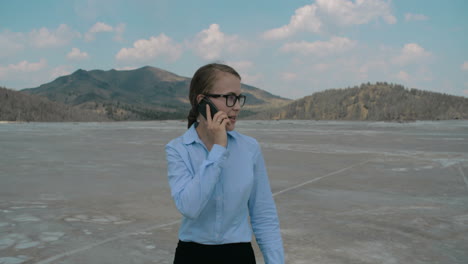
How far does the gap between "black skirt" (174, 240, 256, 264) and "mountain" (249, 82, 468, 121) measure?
325ft

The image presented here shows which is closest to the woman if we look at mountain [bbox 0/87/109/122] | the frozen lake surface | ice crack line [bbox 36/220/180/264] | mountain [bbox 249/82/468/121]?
the frozen lake surface

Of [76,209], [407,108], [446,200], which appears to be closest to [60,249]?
[76,209]

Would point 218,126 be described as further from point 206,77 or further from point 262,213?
point 262,213

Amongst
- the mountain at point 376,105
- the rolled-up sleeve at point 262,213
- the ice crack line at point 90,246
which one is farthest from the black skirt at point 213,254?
the mountain at point 376,105

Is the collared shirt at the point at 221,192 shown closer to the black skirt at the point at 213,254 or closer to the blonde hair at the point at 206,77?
the black skirt at the point at 213,254

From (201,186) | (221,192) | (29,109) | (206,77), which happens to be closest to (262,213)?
(221,192)

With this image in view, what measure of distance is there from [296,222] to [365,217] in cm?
115

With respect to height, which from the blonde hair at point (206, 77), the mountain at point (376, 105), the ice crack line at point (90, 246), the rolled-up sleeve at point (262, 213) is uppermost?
the mountain at point (376, 105)

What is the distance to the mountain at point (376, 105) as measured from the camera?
103125 mm

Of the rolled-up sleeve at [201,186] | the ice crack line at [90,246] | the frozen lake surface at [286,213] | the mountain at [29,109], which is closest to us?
the rolled-up sleeve at [201,186]

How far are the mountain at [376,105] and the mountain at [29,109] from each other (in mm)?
61729

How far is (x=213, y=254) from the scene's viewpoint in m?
2.13

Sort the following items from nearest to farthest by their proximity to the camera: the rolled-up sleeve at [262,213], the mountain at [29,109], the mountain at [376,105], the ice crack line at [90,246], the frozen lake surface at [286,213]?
the rolled-up sleeve at [262,213] → the ice crack line at [90,246] → the frozen lake surface at [286,213] → the mountain at [376,105] → the mountain at [29,109]

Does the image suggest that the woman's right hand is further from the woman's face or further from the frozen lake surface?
A: the frozen lake surface
